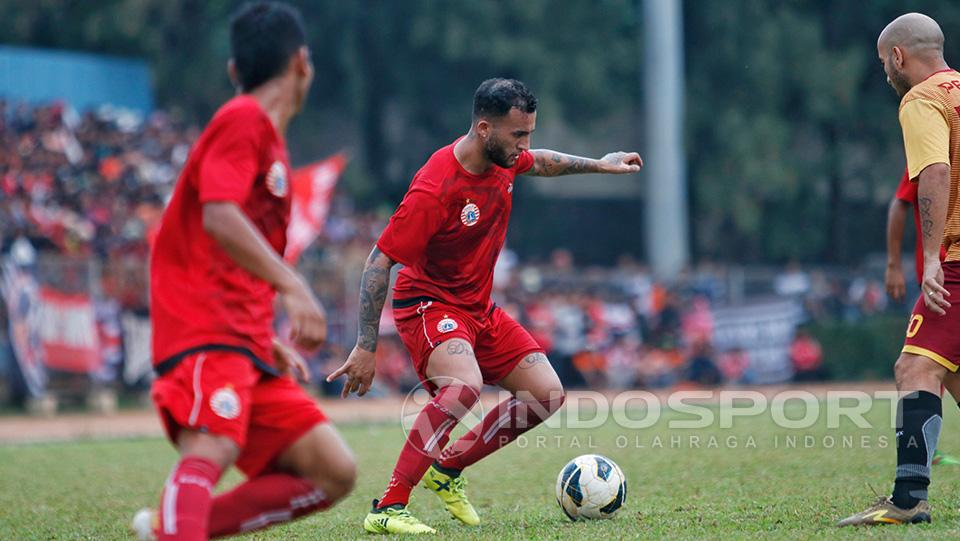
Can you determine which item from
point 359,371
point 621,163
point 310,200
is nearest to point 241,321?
point 359,371

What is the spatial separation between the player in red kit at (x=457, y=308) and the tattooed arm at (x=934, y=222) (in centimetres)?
178

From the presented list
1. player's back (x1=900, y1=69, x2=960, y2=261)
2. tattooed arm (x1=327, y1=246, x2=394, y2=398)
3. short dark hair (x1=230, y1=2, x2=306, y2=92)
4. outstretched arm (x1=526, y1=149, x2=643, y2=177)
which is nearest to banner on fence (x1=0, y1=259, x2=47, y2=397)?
outstretched arm (x1=526, y1=149, x2=643, y2=177)

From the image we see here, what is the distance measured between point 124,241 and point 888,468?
492 inches

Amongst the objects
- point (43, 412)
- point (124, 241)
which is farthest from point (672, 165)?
point (43, 412)

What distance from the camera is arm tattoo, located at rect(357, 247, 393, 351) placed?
604 cm

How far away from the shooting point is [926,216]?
558 centimetres

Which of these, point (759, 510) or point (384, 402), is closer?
point (759, 510)

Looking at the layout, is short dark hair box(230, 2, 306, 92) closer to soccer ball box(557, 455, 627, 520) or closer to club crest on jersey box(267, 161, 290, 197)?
club crest on jersey box(267, 161, 290, 197)

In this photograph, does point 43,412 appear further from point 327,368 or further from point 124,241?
point 327,368

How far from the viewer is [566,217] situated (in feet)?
99.5

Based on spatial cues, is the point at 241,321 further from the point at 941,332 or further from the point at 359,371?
the point at 941,332

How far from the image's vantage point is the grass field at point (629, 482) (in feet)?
19.8

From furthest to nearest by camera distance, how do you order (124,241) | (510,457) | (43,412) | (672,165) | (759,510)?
(672,165)
(124,241)
(43,412)
(510,457)
(759,510)

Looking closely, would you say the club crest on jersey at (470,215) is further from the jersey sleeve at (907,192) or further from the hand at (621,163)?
the jersey sleeve at (907,192)
